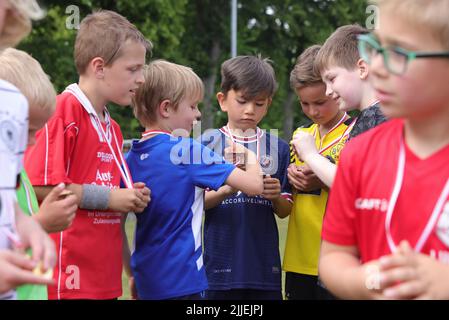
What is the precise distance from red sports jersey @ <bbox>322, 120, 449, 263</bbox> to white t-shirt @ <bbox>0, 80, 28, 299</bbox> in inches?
41.9

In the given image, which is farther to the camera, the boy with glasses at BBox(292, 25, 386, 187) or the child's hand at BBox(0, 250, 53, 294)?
the boy with glasses at BBox(292, 25, 386, 187)

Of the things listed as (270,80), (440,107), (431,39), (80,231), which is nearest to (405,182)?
(440,107)

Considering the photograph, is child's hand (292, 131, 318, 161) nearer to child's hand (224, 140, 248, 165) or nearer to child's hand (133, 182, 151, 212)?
child's hand (224, 140, 248, 165)

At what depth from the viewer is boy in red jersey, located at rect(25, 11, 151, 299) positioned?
4379mm

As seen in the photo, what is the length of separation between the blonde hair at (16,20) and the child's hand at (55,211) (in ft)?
3.18

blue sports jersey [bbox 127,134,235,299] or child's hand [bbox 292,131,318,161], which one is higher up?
child's hand [bbox 292,131,318,161]

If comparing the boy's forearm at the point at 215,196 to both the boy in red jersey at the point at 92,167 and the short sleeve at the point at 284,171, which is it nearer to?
the short sleeve at the point at 284,171

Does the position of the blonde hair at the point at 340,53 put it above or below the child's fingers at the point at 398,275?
above

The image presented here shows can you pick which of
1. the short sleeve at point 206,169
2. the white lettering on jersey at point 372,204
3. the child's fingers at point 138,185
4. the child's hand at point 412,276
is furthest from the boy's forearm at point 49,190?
the child's hand at point 412,276

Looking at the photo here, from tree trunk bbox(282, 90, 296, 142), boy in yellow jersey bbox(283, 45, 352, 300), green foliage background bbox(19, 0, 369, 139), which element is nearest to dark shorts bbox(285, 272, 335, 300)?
boy in yellow jersey bbox(283, 45, 352, 300)

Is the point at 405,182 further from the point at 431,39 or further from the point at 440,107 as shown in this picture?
the point at 431,39

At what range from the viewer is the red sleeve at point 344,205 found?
108 inches

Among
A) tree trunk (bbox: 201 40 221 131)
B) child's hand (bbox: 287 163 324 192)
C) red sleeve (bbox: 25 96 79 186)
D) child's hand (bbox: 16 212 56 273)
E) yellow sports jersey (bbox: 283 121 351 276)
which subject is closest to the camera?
child's hand (bbox: 16 212 56 273)

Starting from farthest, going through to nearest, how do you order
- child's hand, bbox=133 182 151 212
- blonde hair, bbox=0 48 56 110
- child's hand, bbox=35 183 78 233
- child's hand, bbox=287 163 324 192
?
child's hand, bbox=287 163 324 192
child's hand, bbox=133 182 151 212
child's hand, bbox=35 183 78 233
blonde hair, bbox=0 48 56 110
